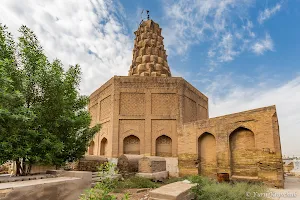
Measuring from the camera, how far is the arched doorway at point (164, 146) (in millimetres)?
16430

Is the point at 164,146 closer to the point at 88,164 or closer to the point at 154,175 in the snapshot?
the point at 154,175

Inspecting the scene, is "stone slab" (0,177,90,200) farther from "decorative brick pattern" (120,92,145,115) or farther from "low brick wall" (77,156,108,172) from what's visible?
"decorative brick pattern" (120,92,145,115)

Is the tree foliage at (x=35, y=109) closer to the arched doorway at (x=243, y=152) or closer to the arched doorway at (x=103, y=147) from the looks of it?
the arched doorway at (x=243, y=152)

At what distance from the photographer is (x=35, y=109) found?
7117 millimetres

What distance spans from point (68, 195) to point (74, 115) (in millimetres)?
3662

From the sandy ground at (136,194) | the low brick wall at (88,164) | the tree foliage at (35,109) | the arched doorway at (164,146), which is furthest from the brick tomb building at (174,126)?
the tree foliage at (35,109)

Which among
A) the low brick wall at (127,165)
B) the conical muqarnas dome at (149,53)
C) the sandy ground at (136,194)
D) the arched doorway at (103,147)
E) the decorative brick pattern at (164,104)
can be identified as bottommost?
the sandy ground at (136,194)

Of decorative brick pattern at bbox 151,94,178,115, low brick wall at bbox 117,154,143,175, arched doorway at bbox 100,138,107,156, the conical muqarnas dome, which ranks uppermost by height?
the conical muqarnas dome

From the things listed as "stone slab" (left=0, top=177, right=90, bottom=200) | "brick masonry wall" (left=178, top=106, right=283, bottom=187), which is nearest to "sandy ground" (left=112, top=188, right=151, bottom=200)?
"stone slab" (left=0, top=177, right=90, bottom=200)

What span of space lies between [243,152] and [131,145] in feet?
27.1

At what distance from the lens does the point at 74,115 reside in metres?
8.45

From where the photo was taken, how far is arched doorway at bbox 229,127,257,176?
37.9 ft

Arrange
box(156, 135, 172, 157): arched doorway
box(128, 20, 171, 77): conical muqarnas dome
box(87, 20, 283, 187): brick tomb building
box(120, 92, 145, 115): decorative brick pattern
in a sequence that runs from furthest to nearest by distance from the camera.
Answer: box(128, 20, 171, 77): conical muqarnas dome, box(120, 92, 145, 115): decorative brick pattern, box(156, 135, 172, 157): arched doorway, box(87, 20, 283, 187): brick tomb building

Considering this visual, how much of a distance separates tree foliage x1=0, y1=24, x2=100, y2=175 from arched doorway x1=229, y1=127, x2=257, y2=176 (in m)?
8.80
